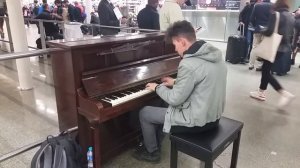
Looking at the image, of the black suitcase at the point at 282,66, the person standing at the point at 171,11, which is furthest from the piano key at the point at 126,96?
the black suitcase at the point at 282,66

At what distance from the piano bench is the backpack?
696 millimetres

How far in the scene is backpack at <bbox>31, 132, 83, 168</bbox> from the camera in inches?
64.5

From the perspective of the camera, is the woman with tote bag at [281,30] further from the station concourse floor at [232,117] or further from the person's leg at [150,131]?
the person's leg at [150,131]

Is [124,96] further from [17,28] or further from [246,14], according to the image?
[246,14]

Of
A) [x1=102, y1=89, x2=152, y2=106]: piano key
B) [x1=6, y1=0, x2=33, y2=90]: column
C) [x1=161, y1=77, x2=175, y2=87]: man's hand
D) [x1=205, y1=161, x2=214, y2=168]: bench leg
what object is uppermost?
Result: [x1=6, y1=0, x2=33, y2=90]: column

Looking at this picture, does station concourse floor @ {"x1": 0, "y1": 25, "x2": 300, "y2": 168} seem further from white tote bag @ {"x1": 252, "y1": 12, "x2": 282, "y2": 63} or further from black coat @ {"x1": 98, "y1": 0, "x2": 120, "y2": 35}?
black coat @ {"x1": 98, "y1": 0, "x2": 120, "y2": 35}

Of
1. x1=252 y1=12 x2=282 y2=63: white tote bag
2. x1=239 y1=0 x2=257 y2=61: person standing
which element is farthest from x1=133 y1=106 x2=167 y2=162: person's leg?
x1=239 y1=0 x2=257 y2=61: person standing

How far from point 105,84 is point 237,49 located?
4343 mm

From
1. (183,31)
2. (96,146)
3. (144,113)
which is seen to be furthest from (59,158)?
(183,31)

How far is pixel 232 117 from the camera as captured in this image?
3029 mm

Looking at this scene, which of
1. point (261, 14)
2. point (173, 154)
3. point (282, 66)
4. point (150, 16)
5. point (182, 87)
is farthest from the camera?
point (261, 14)

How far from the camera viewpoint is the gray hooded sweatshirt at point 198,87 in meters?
1.49

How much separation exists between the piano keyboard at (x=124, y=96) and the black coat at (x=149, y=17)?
78.4 inches

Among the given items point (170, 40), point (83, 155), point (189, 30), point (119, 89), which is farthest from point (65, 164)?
point (189, 30)
